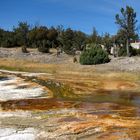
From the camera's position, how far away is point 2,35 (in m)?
82.8

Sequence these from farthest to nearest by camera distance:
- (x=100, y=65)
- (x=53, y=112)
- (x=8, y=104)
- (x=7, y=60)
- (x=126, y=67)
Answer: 1. (x=7, y=60)
2. (x=100, y=65)
3. (x=126, y=67)
4. (x=8, y=104)
5. (x=53, y=112)

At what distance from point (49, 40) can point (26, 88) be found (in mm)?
46602

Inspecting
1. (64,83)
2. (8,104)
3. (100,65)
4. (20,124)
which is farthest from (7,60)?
(20,124)

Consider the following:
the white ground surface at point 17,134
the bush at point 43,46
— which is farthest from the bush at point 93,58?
the white ground surface at point 17,134

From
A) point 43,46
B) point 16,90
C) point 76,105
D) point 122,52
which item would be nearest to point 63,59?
point 122,52

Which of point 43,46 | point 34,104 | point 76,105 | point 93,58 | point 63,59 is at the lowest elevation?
point 76,105

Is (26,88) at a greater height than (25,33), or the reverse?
(25,33)

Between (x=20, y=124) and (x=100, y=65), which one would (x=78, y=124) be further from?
(x=100, y=65)

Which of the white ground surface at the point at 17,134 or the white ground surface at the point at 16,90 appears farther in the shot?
the white ground surface at the point at 16,90

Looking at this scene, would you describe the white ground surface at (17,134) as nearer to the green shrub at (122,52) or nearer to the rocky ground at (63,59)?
the rocky ground at (63,59)

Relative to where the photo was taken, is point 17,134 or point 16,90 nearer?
point 17,134

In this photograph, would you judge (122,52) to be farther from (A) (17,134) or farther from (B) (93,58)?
(A) (17,134)

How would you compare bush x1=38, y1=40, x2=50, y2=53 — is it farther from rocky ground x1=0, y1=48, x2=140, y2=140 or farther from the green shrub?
rocky ground x1=0, y1=48, x2=140, y2=140

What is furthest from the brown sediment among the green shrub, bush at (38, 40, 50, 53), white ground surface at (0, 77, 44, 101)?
bush at (38, 40, 50, 53)
